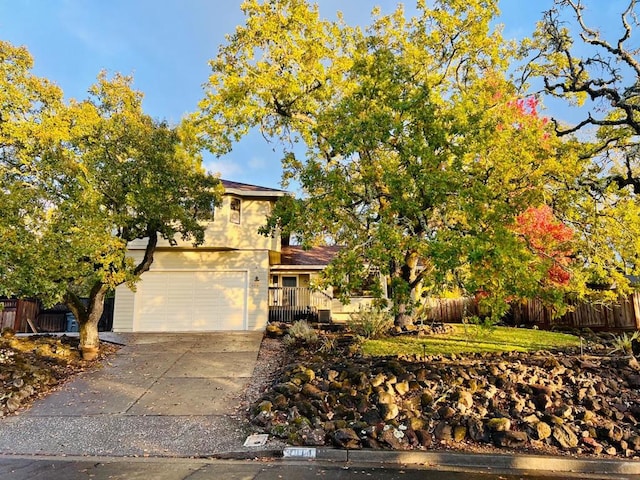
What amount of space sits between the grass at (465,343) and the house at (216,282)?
6041 millimetres

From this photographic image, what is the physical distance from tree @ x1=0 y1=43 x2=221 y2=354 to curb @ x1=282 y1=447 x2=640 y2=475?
7.10 metres

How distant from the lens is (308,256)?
20.6 m

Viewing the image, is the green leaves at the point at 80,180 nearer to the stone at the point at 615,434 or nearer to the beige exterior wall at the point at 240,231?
the beige exterior wall at the point at 240,231

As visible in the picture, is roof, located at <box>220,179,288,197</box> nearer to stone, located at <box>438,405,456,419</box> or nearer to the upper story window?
the upper story window

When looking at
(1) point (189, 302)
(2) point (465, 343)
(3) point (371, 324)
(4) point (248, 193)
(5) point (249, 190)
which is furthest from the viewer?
(5) point (249, 190)

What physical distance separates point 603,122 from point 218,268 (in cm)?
1351

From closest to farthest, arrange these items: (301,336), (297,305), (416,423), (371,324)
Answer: (416,423)
(371,324)
(301,336)
(297,305)

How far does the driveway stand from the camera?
640 cm

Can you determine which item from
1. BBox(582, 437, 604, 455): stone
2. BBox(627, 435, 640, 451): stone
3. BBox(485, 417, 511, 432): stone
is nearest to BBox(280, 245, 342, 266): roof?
BBox(485, 417, 511, 432): stone

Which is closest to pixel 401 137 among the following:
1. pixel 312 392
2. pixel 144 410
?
pixel 312 392

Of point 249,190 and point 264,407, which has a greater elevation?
point 249,190

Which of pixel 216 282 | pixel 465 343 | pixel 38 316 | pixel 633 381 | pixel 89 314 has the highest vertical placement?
pixel 216 282

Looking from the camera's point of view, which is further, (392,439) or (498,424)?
(498,424)

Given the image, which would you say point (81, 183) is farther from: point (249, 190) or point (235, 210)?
point (249, 190)
